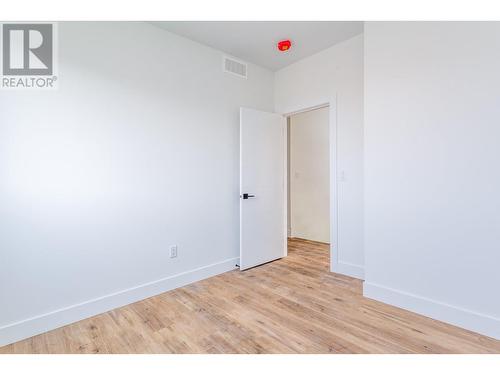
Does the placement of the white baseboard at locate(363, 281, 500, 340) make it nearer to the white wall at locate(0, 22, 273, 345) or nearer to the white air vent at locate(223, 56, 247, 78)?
the white wall at locate(0, 22, 273, 345)

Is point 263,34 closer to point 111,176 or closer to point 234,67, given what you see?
point 234,67

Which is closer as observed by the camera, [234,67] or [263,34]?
[263,34]

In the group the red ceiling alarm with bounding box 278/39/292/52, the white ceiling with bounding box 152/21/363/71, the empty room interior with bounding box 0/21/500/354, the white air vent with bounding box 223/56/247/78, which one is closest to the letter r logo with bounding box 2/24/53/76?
the empty room interior with bounding box 0/21/500/354

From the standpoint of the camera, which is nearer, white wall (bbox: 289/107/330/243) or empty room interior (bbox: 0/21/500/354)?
empty room interior (bbox: 0/21/500/354)

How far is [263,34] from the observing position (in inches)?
105

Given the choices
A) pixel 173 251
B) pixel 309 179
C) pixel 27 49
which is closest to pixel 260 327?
pixel 173 251

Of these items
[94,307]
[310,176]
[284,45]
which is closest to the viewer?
[94,307]

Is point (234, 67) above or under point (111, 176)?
above

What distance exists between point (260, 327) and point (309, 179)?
10.8 ft

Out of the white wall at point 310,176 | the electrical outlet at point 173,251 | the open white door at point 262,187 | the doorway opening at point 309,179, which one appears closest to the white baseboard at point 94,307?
the electrical outlet at point 173,251

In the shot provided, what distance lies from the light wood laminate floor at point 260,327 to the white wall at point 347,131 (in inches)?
17.9

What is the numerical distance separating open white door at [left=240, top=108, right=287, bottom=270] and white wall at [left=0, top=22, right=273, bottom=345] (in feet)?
0.70

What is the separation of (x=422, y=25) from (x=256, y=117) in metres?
1.82

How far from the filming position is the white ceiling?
2.50 metres
